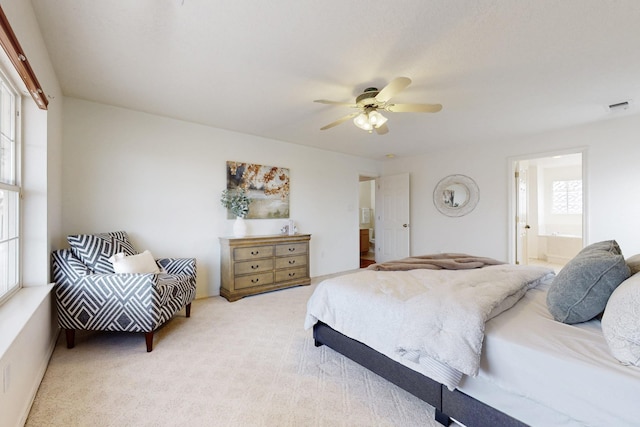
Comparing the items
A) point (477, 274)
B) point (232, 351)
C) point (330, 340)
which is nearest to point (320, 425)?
point (330, 340)

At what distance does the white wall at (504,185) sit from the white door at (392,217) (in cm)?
18

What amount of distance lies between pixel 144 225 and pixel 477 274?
3.52 meters

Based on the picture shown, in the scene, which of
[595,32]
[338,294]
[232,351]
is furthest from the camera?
[232,351]

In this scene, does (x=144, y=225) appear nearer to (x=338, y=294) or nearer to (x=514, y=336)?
(x=338, y=294)

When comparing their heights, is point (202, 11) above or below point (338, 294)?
above

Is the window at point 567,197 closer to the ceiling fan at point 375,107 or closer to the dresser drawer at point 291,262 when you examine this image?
the ceiling fan at point 375,107

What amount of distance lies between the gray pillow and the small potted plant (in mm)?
3348

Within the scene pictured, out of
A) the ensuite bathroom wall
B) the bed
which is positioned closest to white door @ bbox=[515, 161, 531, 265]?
the ensuite bathroom wall

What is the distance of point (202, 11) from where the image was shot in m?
1.67

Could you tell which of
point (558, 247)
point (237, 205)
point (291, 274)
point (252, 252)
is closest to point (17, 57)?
point (237, 205)

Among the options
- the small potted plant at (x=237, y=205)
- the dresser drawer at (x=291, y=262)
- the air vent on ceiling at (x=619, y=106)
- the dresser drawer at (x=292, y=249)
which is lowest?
the dresser drawer at (x=291, y=262)

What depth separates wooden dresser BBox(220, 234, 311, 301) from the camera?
11.8ft

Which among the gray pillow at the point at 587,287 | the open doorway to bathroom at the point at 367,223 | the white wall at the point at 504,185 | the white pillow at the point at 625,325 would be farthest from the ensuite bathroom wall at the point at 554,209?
the white pillow at the point at 625,325

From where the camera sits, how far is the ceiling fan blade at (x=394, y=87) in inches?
76.8
